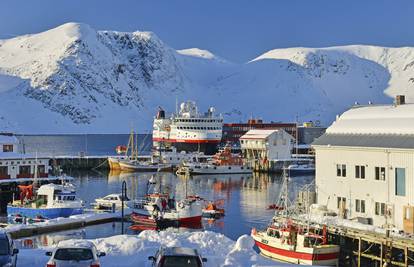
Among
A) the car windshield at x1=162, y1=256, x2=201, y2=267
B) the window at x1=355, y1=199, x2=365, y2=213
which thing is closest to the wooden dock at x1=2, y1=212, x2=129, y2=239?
the window at x1=355, y1=199, x2=365, y2=213

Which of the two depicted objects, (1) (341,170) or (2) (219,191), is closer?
(1) (341,170)

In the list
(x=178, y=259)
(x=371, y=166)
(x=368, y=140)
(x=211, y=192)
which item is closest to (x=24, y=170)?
(x=211, y=192)

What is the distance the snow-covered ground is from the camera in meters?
22.6

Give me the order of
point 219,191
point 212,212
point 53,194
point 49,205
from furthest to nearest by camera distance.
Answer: point 219,191
point 212,212
point 53,194
point 49,205

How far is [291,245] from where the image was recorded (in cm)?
3341

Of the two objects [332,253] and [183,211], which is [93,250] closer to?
[332,253]

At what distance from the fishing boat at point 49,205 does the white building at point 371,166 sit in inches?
775

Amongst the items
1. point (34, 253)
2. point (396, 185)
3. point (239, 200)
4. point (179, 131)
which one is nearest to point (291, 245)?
point (396, 185)

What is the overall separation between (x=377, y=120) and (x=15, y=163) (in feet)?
123

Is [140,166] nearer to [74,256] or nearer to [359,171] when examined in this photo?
[359,171]

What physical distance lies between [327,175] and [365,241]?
7.19 metres

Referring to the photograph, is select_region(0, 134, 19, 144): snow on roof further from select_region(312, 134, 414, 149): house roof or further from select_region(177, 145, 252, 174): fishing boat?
select_region(177, 145, 252, 174): fishing boat

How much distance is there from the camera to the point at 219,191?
78.4m

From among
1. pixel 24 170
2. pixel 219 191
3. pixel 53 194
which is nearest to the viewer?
pixel 53 194
